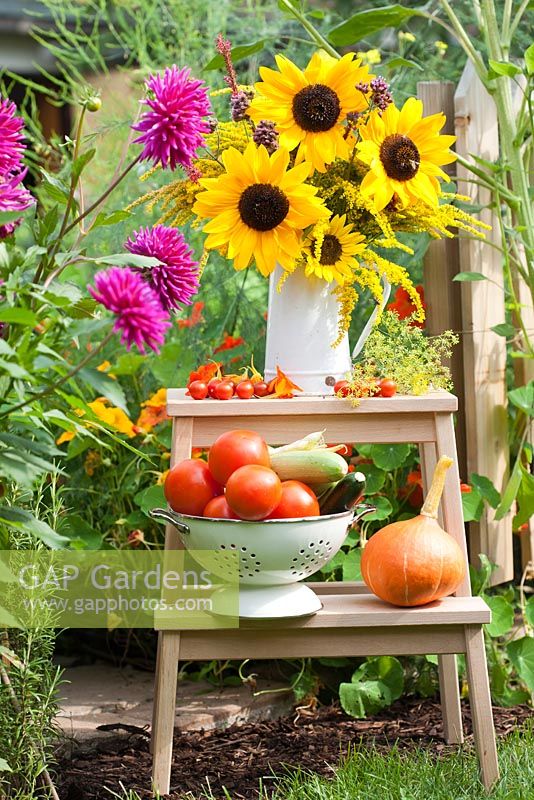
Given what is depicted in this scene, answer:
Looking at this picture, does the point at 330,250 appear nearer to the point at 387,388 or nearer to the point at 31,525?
the point at 387,388

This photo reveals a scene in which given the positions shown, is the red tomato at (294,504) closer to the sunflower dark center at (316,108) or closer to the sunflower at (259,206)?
the sunflower at (259,206)

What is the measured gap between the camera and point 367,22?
92.4 inches

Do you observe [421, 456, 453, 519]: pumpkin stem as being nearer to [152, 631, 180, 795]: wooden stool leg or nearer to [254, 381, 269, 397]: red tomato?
[254, 381, 269, 397]: red tomato

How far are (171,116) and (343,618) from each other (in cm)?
88

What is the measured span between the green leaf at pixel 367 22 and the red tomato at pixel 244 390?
92 cm

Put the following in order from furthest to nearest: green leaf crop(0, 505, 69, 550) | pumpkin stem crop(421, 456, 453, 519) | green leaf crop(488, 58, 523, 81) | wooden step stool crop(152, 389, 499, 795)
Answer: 1. green leaf crop(488, 58, 523, 81)
2. pumpkin stem crop(421, 456, 453, 519)
3. wooden step stool crop(152, 389, 499, 795)
4. green leaf crop(0, 505, 69, 550)

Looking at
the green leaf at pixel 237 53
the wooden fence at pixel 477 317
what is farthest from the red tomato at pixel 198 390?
the wooden fence at pixel 477 317

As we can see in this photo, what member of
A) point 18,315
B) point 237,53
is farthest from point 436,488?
point 237,53

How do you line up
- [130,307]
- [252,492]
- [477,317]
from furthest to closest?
1. [477,317]
2. [252,492]
3. [130,307]

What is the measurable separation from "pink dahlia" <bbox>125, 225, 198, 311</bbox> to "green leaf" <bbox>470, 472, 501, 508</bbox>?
1220 millimetres

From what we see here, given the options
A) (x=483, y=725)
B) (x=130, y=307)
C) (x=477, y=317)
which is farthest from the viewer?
(x=477, y=317)

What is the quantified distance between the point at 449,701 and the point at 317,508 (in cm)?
63

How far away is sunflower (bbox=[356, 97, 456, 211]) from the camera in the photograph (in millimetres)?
1861

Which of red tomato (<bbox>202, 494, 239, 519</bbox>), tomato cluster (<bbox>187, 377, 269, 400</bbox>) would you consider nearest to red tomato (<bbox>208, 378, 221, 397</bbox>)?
tomato cluster (<bbox>187, 377, 269, 400</bbox>)
